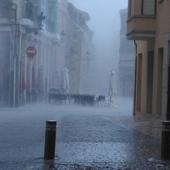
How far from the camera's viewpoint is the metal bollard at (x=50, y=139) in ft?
38.7

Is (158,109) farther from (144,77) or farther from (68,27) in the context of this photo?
(68,27)

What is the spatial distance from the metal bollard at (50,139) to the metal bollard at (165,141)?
198 centimetres

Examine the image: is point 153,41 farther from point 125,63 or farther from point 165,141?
point 125,63

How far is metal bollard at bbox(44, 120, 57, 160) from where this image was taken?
11781 millimetres

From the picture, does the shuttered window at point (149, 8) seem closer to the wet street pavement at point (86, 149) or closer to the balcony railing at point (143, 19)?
the balcony railing at point (143, 19)

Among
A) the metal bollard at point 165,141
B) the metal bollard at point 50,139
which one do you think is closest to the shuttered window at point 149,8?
the metal bollard at point 165,141

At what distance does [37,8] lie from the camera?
46344 mm

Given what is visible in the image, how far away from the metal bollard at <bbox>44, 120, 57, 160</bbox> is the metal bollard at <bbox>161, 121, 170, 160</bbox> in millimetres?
1981

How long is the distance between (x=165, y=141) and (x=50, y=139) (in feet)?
6.91

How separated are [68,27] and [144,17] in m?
35.8

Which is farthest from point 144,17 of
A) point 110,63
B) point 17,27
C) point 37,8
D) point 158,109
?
point 110,63

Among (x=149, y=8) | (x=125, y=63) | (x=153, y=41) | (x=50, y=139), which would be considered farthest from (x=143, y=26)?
(x=125, y=63)

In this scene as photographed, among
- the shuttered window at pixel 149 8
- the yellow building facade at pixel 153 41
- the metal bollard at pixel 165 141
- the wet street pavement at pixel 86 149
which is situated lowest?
the wet street pavement at pixel 86 149

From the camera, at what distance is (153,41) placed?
28.5 metres
